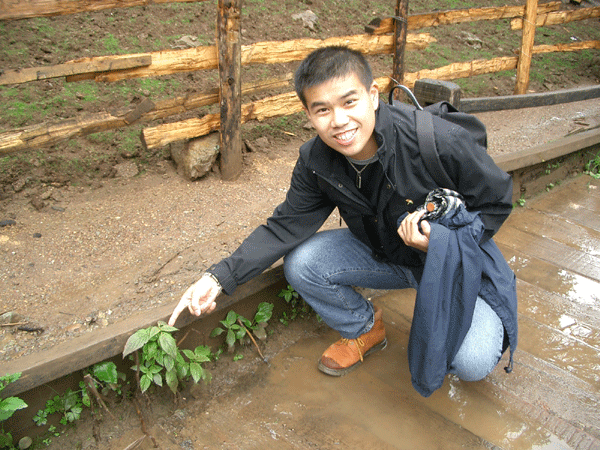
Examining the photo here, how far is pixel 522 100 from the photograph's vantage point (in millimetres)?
5965

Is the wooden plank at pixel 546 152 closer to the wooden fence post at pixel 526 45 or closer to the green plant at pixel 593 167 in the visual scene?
the green plant at pixel 593 167

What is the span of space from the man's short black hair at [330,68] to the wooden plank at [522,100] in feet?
12.4

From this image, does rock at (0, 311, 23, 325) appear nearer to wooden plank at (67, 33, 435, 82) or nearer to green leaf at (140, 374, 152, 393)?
green leaf at (140, 374, 152, 393)

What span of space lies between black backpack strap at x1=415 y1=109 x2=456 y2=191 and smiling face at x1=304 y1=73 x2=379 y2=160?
19 cm

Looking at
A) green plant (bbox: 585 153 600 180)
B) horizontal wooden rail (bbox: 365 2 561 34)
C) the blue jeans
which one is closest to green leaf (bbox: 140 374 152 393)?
the blue jeans

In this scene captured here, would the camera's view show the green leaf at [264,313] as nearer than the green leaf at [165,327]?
No

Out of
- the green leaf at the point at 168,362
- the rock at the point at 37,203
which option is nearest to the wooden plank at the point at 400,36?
the rock at the point at 37,203

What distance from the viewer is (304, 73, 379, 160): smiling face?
6.92 feet

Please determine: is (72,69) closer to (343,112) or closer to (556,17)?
(343,112)

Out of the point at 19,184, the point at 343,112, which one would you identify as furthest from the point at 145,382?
the point at 19,184

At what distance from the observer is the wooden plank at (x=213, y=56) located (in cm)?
381

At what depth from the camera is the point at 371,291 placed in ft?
10.5


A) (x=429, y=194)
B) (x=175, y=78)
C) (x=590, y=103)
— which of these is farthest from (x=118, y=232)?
(x=590, y=103)

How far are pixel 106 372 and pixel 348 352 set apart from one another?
1.12m
